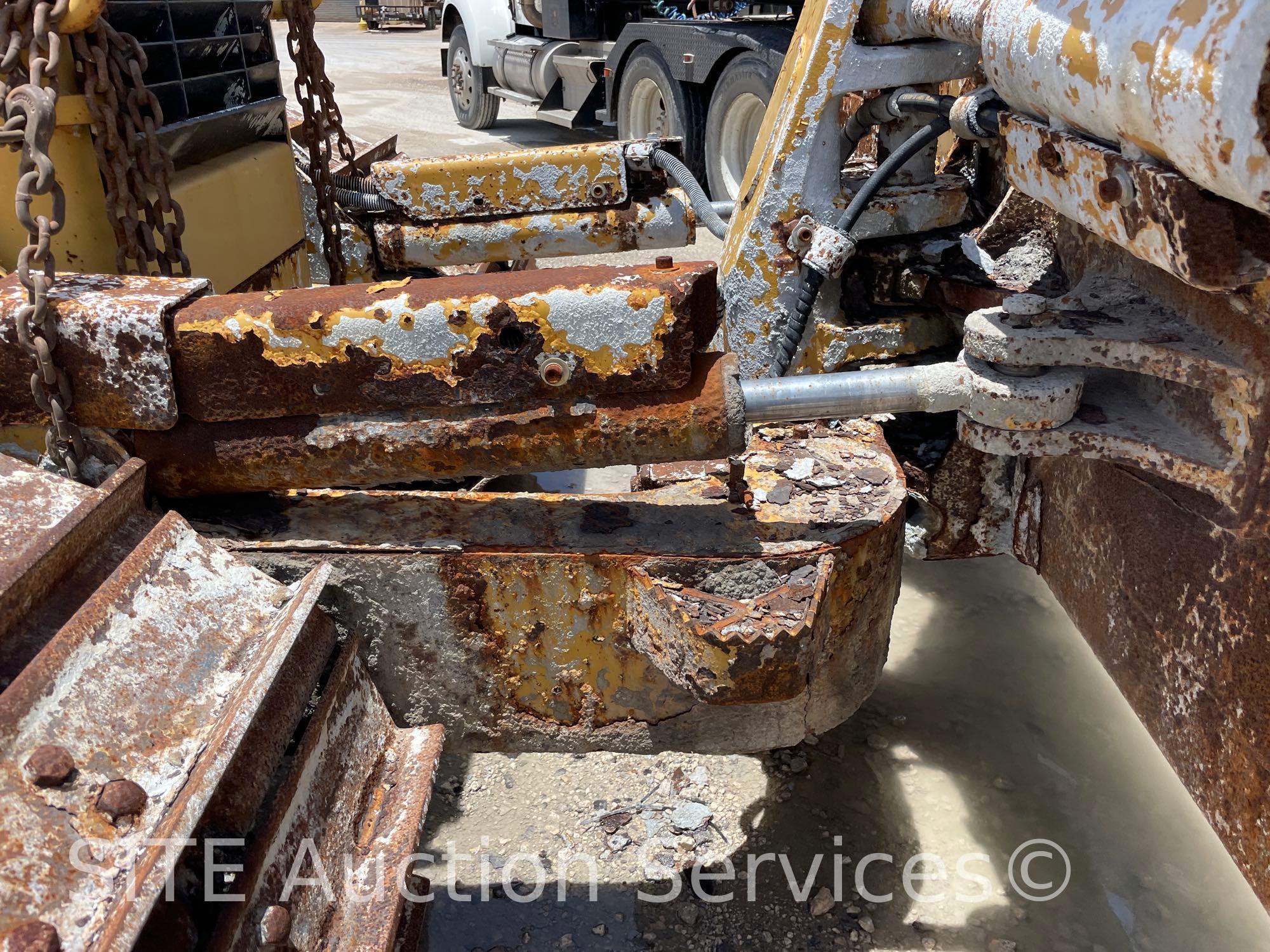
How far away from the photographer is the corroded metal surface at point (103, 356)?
1.33m

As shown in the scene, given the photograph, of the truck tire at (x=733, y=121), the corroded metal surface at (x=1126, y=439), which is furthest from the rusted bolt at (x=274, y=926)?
the truck tire at (x=733, y=121)

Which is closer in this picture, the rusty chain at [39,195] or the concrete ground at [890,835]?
the rusty chain at [39,195]

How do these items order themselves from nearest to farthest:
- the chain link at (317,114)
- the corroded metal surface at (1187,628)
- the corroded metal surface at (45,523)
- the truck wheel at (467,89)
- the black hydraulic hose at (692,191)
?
the corroded metal surface at (45,523) → the corroded metal surface at (1187,628) → the black hydraulic hose at (692,191) → the chain link at (317,114) → the truck wheel at (467,89)

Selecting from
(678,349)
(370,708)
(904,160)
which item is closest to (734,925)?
(370,708)

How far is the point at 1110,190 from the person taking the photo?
3.85 feet

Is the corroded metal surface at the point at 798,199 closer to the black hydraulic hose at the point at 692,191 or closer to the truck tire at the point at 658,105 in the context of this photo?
the black hydraulic hose at the point at 692,191

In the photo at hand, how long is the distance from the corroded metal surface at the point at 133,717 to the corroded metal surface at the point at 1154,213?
3.66 feet

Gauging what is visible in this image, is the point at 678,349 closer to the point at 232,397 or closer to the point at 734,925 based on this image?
the point at 232,397

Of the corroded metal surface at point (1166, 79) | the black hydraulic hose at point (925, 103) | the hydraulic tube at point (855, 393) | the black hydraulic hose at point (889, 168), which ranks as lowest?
the hydraulic tube at point (855, 393)

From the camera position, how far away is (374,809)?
1.33 meters

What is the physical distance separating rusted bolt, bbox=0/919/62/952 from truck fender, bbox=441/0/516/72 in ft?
32.4

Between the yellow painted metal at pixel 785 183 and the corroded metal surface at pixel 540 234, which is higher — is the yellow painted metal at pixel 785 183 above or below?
above
